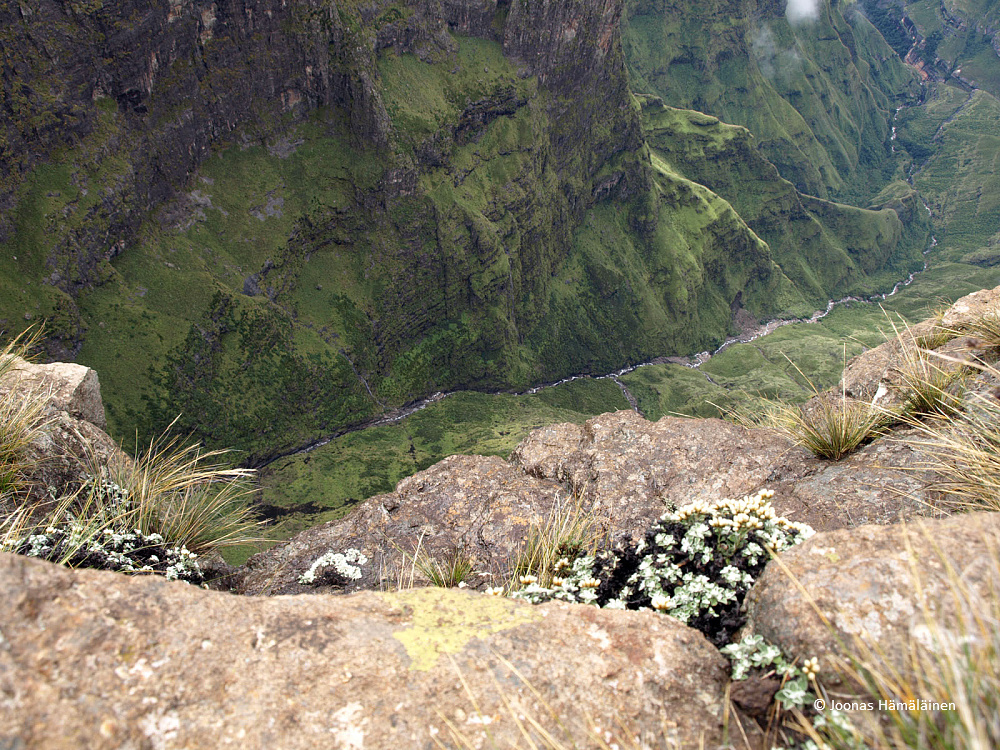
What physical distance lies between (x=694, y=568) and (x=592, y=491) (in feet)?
12.7

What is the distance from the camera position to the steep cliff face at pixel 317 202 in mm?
56875

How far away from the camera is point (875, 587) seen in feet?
10.4

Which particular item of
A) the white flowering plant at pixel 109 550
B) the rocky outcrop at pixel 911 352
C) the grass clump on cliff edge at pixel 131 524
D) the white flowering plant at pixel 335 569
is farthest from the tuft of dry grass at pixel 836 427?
the white flowering plant at pixel 109 550

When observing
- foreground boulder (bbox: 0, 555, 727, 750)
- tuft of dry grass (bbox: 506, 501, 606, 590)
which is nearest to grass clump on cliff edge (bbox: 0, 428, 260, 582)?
foreground boulder (bbox: 0, 555, 727, 750)

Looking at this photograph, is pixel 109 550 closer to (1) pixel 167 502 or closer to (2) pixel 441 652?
(1) pixel 167 502

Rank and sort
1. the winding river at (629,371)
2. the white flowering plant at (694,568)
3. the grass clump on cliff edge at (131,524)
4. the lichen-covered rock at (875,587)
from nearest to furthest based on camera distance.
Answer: the lichen-covered rock at (875,587)
the white flowering plant at (694,568)
the grass clump on cliff edge at (131,524)
the winding river at (629,371)

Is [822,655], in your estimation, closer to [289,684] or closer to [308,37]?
[289,684]

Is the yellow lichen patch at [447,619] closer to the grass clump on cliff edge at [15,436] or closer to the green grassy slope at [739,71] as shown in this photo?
the grass clump on cliff edge at [15,436]

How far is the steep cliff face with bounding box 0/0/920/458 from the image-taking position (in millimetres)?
56875

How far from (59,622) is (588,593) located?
3.35m

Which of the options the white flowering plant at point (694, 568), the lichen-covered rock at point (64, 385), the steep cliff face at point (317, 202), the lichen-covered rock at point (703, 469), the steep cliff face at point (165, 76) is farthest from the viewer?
the steep cliff face at point (317, 202)

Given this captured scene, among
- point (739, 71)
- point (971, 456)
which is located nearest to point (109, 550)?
point (971, 456)

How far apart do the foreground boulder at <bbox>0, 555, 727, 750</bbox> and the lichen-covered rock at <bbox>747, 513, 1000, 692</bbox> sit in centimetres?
58

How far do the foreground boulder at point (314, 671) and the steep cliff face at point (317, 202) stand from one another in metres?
68.2
